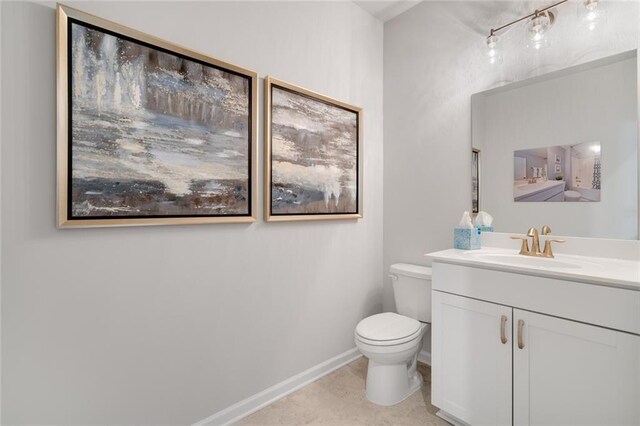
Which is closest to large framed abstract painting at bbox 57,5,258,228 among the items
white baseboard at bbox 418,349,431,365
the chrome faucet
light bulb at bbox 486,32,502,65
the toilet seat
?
the toilet seat

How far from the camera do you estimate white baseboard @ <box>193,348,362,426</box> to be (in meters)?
1.65

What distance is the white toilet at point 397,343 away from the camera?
1.77 m

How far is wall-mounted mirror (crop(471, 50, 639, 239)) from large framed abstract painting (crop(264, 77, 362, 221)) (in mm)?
856

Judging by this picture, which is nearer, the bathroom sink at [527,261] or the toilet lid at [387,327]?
the bathroom sink at [527,261]

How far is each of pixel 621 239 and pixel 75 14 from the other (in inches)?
104

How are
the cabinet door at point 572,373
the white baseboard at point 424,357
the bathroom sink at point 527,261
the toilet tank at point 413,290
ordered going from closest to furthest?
the cabinet door at point 572,373, the bathroom sink at point 527,261, the toilet tank at point 413,290, the white baseboard at point 424,357

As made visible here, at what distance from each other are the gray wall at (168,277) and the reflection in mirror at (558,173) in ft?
3.72

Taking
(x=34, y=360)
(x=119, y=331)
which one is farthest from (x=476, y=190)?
(x=34, y=360)

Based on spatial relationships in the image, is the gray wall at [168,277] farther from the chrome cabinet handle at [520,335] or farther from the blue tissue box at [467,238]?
the chrome cabinet handle at [520,335]

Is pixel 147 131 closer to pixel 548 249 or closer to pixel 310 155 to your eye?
pixel 310 155

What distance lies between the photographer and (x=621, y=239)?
152cm

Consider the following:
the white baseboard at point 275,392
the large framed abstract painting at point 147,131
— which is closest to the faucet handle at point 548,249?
the white baseboard at point 275,392

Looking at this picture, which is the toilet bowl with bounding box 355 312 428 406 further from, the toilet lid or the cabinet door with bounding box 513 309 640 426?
the cabinet door with bounding box 513 309 640 426

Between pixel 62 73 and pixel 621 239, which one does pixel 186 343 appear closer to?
pixel 62 73
